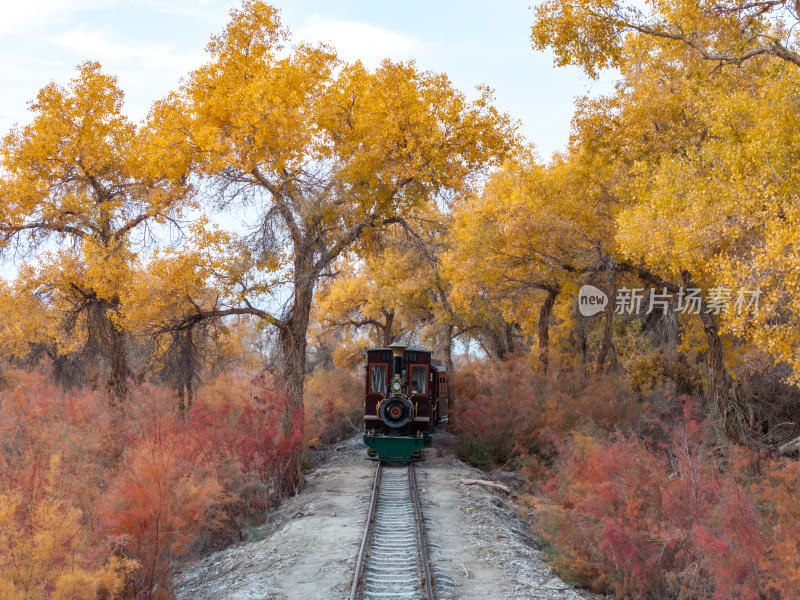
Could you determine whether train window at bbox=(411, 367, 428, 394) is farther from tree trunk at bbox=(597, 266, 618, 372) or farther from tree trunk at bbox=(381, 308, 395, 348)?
tree trunk at bbox=(381, 308, 395, 348)

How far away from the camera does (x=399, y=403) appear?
17.4m

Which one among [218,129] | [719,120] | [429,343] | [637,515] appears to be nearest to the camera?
[637,515]

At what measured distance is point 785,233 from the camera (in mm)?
7906

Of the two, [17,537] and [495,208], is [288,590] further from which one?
[495,208]

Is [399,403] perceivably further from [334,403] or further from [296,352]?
[334,403]

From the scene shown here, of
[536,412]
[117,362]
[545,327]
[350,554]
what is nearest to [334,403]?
[545,327]

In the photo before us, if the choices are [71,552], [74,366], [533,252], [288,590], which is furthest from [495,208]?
[74,366]

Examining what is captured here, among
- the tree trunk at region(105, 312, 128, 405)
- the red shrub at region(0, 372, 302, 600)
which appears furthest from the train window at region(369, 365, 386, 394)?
the tree trunk at region(105, 312, 128, 405)

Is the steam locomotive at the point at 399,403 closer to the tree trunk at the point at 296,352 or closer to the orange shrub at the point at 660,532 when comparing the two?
the tree trunk at the point at 296,352

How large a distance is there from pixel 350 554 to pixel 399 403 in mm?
7907

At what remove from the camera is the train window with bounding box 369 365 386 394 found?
18.3m

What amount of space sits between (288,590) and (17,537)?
11.1 ft

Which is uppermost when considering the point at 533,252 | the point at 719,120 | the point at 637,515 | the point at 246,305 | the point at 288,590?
the point at 719,120

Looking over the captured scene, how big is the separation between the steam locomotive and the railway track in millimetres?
2838
